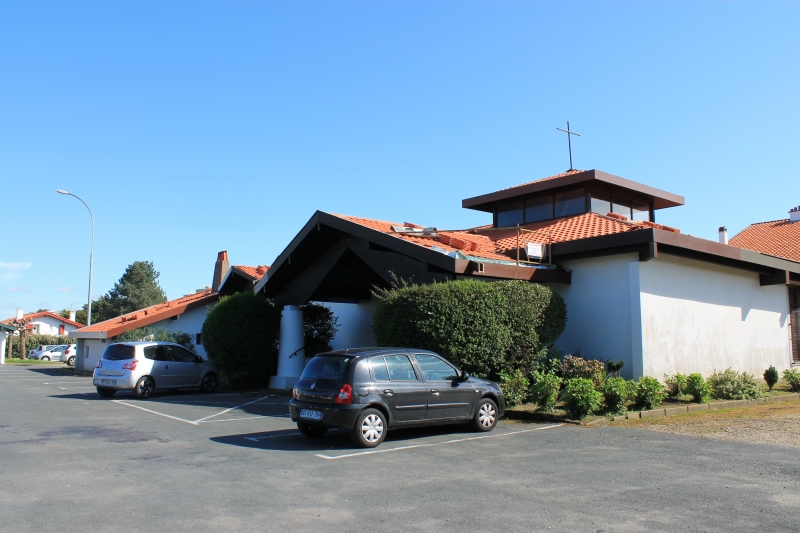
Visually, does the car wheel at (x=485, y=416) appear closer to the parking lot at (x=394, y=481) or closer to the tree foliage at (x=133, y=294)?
the parking lot at (x=394, y=481)

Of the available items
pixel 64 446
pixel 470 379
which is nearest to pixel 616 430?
pixel 470 379

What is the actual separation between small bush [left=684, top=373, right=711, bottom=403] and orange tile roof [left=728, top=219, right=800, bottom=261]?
12.2 metres

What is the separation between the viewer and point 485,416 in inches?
435

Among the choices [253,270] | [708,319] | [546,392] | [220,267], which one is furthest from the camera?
[220,267]

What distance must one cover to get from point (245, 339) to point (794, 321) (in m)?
17.1

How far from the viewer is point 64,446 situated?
10031 millimetres

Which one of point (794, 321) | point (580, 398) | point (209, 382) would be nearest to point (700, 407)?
point (580, 398)

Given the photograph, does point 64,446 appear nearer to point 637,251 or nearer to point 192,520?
point 192,520

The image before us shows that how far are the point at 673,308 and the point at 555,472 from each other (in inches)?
373

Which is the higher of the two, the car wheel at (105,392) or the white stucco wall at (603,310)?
the white stucco wall at (603,310)

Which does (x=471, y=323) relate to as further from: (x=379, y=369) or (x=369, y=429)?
(x=369, y=429)

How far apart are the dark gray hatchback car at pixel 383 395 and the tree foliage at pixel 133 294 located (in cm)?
6944

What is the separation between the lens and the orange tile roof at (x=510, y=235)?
15875 mm

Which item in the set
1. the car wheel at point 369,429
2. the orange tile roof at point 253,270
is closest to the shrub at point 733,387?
the car wheel at point 369,429
